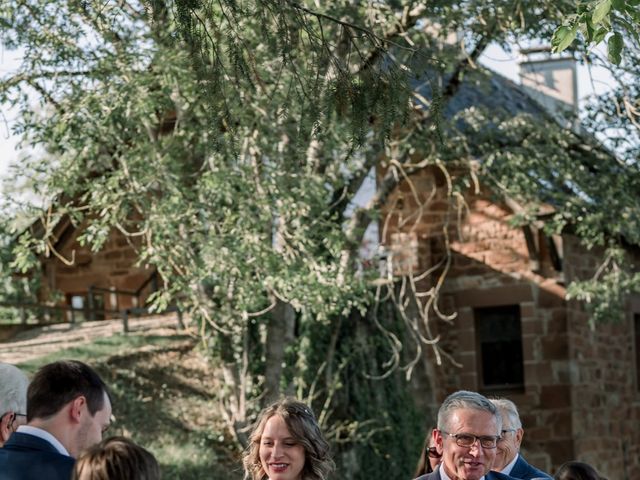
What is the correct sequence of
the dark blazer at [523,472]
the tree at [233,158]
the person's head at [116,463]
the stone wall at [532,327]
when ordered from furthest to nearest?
the stone wall at [532,327], the tree at [233,158], the dark blazer at [523,472], the person's head at [116,463]

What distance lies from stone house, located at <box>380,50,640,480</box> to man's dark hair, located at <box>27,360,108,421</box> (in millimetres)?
14107

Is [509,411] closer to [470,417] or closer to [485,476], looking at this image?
[485,476]

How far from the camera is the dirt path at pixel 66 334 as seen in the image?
16984 millimetres

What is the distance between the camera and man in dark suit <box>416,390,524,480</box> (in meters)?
5.36

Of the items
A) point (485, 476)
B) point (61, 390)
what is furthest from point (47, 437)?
point (485, 476)

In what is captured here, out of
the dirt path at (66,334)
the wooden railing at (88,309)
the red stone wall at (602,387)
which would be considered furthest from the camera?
the wooden railing at (88,309)

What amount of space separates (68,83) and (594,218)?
5.96m

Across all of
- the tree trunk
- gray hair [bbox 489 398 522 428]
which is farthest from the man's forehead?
the tree trunk

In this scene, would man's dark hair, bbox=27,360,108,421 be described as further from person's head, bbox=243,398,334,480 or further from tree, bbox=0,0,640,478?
tree, bbox=0,0,640,478

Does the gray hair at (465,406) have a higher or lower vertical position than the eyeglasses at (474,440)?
higher

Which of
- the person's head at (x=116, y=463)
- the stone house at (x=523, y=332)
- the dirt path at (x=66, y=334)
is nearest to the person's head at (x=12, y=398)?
the person's head at (x=116, y=463)

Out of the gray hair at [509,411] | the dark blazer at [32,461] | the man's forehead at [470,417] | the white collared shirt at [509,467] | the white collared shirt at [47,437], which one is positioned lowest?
the white collared shirt at [509,467]

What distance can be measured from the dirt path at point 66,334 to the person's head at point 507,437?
35.5 ft

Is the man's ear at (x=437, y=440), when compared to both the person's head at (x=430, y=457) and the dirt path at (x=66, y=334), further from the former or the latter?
the dirt path at (x=66, y=334)
